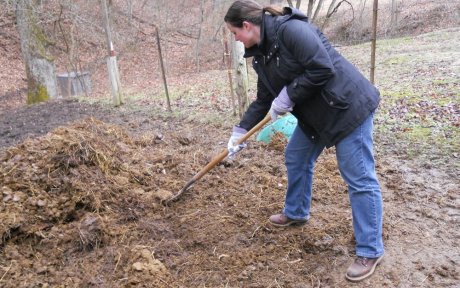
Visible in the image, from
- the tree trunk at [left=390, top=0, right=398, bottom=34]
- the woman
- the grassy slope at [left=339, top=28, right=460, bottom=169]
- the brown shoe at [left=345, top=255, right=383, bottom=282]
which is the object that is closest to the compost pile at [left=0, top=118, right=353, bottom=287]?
the brown shoe at [left=345, top=255, right=383, bottom=282]

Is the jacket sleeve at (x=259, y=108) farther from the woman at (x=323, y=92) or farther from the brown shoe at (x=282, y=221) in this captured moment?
the brown shoe at (x=282, y=221)

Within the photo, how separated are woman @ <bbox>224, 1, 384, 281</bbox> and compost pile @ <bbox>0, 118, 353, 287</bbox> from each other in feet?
1.44

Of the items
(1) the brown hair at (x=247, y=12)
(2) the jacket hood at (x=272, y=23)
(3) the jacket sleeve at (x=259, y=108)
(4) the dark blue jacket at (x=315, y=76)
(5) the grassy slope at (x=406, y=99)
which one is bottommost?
(5) the grassy slope at (x=406, y=99)

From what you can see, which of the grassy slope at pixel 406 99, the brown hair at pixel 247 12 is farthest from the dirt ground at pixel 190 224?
the brown hair at pixel 247 12

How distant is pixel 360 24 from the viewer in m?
16.6

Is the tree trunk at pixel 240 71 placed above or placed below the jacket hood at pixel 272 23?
below

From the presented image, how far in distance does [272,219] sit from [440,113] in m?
3.37

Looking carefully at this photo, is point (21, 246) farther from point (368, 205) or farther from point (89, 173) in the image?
point (368, 205)

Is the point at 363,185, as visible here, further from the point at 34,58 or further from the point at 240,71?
the point at 34,58

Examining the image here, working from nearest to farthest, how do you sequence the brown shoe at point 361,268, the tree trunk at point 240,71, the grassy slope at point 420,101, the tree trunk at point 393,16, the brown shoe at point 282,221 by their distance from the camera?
1. the brown shoe at point 361,268
2. the brown shoe at point 282,221
3. the grassy slope at point 420,101
4. the tree trunk at point 240,71
5. the tree trunk at point 393,16

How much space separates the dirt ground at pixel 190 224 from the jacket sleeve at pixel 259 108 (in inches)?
33.4

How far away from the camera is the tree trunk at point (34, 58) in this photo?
10859mm

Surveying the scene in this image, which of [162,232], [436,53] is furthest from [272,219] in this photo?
[436,53]

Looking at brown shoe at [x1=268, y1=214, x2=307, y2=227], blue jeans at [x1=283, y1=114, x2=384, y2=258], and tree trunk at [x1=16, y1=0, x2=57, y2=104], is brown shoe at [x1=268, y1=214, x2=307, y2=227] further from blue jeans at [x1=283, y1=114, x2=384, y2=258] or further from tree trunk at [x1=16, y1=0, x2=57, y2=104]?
tree trunk at [x1=16, y1=0, x2=57, y2=104]
